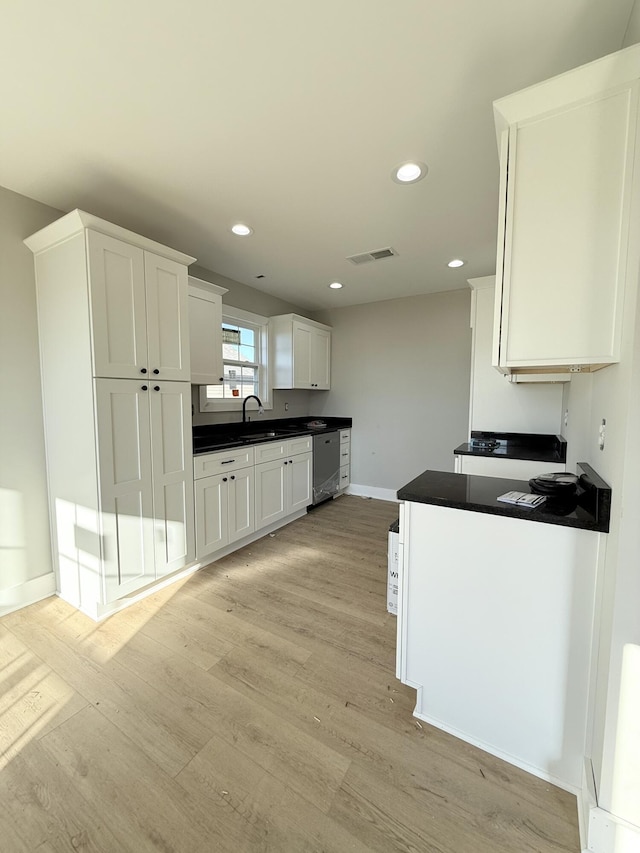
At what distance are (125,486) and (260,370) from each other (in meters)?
2.30

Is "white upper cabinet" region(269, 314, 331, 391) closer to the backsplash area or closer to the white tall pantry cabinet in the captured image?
the backsplash area

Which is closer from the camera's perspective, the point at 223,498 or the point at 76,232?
the point at 76,232

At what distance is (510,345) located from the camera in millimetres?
1211

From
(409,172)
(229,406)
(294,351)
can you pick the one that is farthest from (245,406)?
(409,172)

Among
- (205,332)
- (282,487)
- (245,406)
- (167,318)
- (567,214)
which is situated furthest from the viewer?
(245,406)

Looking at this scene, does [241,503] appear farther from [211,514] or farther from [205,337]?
[205,337]

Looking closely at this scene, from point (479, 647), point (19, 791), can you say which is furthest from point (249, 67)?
point (19, 791)

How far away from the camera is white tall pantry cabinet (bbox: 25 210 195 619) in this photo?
1940 mm

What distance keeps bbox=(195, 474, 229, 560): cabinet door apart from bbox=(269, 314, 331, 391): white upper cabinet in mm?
1748

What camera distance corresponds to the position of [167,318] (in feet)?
7.58

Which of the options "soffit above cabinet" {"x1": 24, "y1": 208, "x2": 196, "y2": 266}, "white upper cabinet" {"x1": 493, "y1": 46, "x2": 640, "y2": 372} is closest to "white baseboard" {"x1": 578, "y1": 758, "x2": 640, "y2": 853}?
"white upper cabinet" {"x1": 493, "y1": 46, "x2": 640, "y2": 372}

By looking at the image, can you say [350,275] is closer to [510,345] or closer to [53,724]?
[510,345]

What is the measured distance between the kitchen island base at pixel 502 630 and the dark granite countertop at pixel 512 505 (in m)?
0.04

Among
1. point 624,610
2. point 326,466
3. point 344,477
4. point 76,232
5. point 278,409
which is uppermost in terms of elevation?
point 76,232
